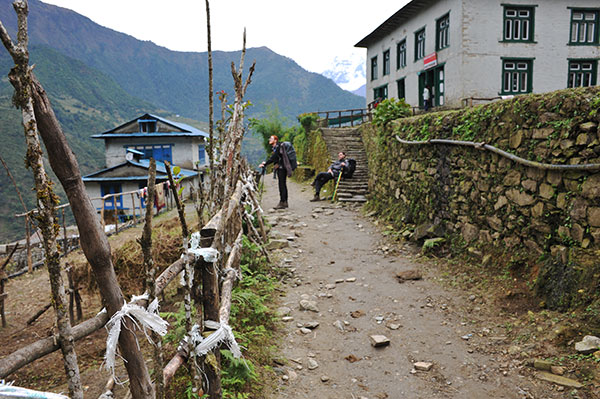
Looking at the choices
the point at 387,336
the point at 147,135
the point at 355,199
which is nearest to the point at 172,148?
the point at 147,135

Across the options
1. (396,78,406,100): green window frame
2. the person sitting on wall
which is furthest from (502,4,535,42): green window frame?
the person sitting on wall

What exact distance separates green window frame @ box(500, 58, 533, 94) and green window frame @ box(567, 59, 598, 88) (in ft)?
6.63

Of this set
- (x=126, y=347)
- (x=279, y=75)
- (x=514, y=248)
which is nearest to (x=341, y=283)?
(x=514, y=248)

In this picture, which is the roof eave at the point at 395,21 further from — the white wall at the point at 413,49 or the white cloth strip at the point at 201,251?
the white cloth strip at the point at 201,251

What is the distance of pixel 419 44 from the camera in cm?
2123

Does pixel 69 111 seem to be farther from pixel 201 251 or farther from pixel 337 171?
pixel 201 251

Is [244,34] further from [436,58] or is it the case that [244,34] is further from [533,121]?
[436,58]

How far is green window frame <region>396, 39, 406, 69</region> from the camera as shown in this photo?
22.9m

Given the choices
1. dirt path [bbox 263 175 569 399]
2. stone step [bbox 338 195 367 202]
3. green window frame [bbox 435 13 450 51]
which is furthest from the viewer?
green window frame [bbox 435 13 450 51]

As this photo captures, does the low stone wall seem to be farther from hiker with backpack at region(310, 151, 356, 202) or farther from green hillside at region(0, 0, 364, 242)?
green hillside at region(0, 0, 364, 242)

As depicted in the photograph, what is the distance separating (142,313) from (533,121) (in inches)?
199

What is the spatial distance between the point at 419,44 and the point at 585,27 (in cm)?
742

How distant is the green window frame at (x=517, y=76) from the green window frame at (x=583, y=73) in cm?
202

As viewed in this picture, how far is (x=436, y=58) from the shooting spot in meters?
19.3
